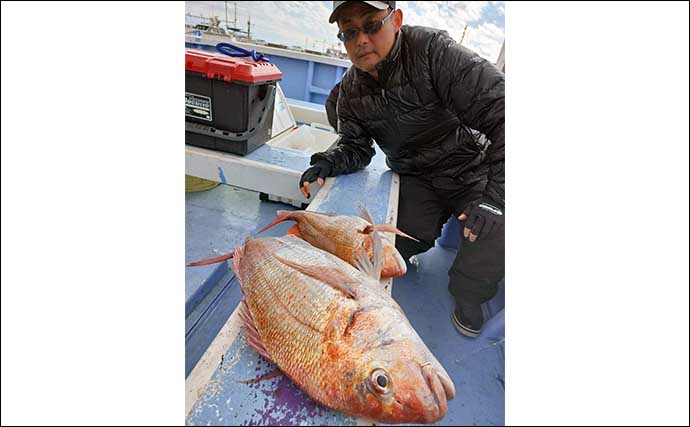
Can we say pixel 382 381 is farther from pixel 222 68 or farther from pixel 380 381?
pixel 222 68

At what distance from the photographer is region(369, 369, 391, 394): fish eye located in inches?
22.0

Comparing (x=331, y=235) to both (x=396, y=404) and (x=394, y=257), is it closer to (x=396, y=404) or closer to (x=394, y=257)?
(x=394, y=257)

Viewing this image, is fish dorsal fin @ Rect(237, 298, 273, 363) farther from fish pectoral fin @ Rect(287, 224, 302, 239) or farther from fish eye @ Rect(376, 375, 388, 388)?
fish pectoral fin @ Rect(287, 224, 302, 239)

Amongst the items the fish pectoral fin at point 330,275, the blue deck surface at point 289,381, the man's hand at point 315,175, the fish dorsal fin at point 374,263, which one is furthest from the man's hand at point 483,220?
the man's hand at point 315,175

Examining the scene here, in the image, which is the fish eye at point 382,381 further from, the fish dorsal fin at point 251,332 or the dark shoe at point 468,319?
the dark shoe at point 468,319

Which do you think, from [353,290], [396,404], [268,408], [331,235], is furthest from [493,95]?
[268,408]

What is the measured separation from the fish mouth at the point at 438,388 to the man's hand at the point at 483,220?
0.64 meters

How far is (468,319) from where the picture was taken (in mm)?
1176

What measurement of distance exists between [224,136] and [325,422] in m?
1.45

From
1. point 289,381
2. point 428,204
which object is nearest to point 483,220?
point 428,204

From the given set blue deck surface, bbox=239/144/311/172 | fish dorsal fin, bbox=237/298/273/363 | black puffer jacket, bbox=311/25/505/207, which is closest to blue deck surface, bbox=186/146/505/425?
fish dorsal fin, bbox=237/298/273/363

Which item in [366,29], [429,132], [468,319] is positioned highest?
[366,29]

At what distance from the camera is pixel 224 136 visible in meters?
1.67

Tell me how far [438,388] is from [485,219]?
2.30 feet
